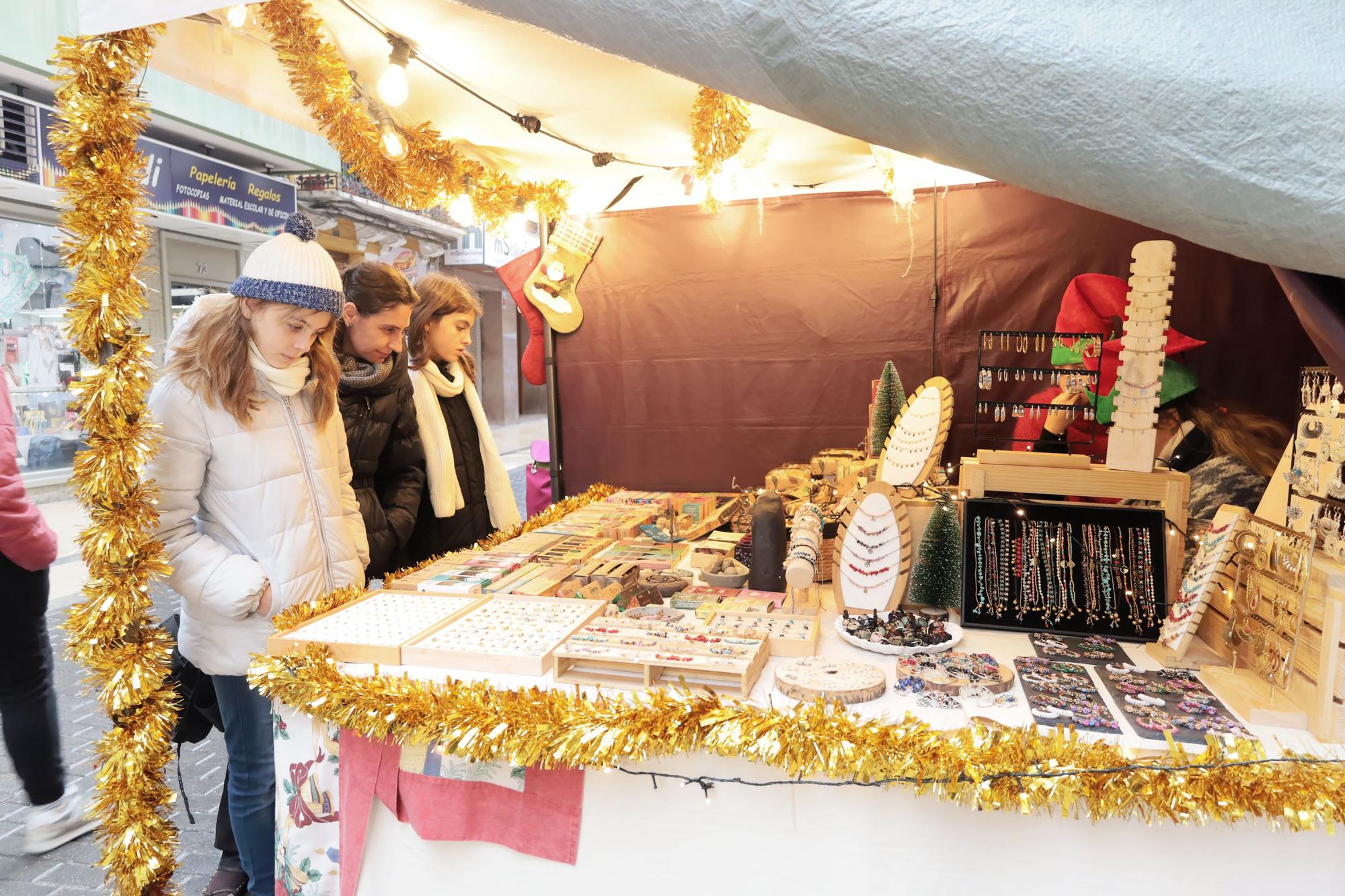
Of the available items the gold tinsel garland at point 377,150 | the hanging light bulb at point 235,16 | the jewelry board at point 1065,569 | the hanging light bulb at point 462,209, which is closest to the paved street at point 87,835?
the hanging light bulb at point 235,16

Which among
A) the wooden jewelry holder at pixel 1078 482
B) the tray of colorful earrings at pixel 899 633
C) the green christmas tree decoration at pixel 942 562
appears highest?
the wooden jewelry holder at pixel 1078 482

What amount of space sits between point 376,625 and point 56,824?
172cm

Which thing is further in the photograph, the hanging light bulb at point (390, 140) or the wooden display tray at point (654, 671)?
the hanging light bulb at point (390, 140)

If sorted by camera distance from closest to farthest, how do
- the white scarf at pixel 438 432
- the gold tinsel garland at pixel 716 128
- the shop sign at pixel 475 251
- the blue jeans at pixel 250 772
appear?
the blue jeans at pixel 250 772, the gold tinsel garland at pixel 716 128, the white scarf at pixel 438 432, the shop sign at pixel 475 251

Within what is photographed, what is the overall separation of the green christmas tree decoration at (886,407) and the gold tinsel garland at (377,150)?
1.94m

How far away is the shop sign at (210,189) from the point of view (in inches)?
271

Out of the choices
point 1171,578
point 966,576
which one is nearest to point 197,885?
point 966,576

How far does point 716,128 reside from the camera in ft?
9.30

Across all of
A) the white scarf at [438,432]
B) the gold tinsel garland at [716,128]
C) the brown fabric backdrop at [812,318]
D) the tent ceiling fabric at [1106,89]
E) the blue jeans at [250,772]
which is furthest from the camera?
the brown fabric backdrop at [812,318]

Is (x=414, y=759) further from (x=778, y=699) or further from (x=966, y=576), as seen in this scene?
(x=966, y=576)

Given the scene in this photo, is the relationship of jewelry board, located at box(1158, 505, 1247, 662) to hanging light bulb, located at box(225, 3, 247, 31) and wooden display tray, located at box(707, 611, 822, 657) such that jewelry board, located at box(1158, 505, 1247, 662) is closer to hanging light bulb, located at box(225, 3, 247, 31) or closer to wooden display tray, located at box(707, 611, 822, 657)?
wooden display tray, located at box(707, 611, 822, 657)

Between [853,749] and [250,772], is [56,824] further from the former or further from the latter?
[853,749]

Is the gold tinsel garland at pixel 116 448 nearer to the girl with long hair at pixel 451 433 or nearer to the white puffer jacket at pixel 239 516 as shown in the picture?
the white puffer jacket at pixel 239 516

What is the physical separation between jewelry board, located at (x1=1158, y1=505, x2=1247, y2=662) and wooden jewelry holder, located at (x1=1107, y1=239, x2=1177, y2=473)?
293 mm
